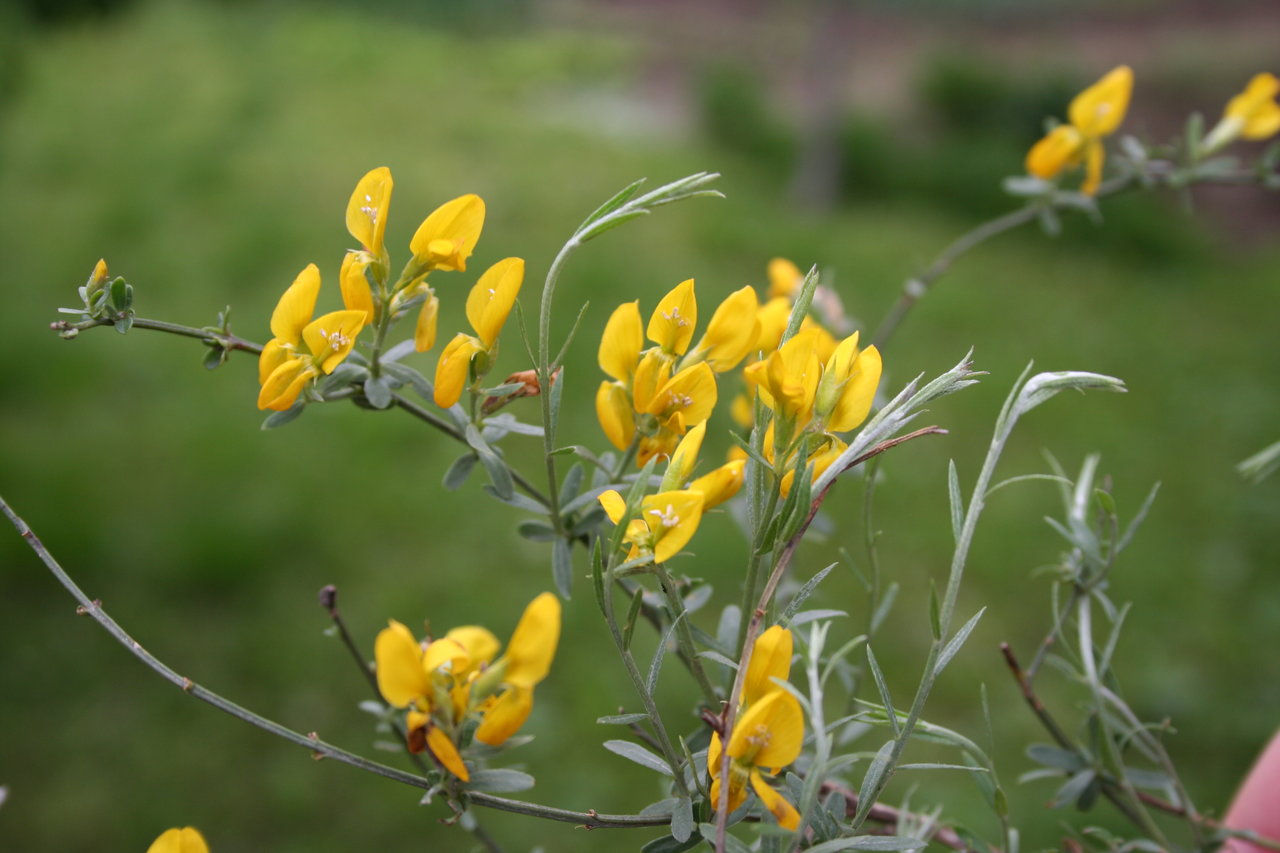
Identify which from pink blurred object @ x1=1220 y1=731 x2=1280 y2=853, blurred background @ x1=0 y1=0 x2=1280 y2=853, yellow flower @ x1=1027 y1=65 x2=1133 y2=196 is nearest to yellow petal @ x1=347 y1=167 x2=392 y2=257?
yellow flower @ x1=1027 y1=65 x2=1133 y2=196

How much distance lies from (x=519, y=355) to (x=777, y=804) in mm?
2609

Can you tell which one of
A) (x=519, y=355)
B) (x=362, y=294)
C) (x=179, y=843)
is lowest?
(x=519, y=355)

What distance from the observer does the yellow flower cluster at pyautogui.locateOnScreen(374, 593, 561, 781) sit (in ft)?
1.23

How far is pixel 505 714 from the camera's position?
0.39 meters

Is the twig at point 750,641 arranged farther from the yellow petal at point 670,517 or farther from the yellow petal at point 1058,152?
the yellow petal at point 1058,152

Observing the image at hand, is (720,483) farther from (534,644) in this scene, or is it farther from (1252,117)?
(1252,117)

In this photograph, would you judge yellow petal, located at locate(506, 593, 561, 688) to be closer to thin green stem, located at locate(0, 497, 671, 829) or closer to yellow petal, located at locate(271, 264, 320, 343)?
thin green stem, located at locate(0, 497, 671, 829)

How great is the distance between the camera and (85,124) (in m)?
3.88

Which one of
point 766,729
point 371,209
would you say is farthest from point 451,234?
point 766,729

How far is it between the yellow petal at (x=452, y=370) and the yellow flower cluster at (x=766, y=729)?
0.59 ft

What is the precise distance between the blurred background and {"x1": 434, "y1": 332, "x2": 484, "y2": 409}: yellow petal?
149 cm

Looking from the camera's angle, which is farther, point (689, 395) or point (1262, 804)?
point (1262, 804)

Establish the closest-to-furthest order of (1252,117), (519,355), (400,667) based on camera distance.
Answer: (400,667)
(1252,117)
(519,355)

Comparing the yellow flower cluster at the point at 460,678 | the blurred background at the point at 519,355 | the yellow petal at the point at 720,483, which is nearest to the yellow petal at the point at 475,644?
the yellow flower cluster at the point at 460,678
